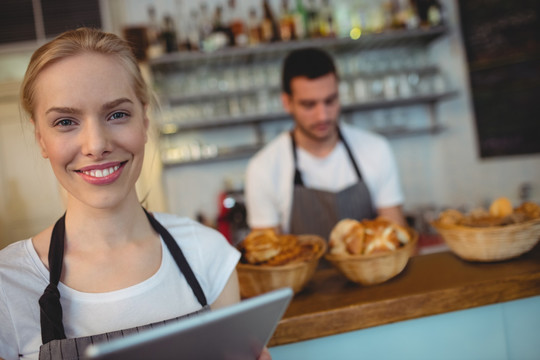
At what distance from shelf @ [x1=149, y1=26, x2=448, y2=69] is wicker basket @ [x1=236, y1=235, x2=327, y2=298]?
2140mm

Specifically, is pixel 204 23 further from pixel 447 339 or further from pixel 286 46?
pixel 447 339

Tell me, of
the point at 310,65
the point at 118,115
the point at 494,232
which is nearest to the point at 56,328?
the point at 118,115

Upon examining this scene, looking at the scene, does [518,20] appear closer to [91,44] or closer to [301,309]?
[301,309]

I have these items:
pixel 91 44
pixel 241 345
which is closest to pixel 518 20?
pixel 91 44

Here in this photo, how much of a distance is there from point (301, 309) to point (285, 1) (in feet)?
8.41

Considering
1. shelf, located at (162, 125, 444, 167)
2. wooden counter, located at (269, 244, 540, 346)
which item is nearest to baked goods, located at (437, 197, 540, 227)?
wooden counter, located at (269, 244, 540, 346)

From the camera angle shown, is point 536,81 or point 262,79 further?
point 262,79

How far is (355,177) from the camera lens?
214 cm

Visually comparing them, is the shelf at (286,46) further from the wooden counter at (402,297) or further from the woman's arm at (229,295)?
the woman's arm at (229,295)

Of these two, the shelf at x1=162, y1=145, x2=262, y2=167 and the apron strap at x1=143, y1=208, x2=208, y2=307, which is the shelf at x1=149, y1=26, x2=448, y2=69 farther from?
the apron strap at x1=143, y1=208, x2=208, y2=307

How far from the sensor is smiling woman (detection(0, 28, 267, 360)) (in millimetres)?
814

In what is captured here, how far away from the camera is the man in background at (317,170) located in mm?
2057

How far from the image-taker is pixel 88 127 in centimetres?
83

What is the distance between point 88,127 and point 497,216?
1096 millimetres
